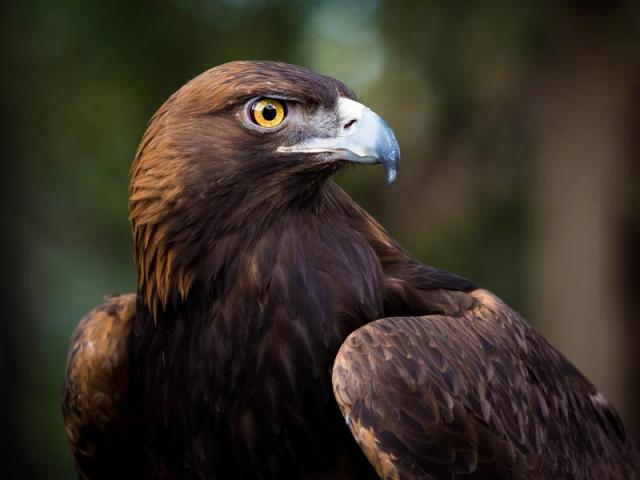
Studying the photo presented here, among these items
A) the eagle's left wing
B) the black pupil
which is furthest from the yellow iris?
the eagle's left wing

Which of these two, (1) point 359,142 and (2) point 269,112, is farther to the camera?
(2) point 269,112

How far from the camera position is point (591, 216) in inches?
389

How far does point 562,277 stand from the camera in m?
9.84

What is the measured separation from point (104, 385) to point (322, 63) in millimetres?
7317

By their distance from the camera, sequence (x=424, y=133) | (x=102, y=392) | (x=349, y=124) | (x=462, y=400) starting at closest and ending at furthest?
(x=462, y=400), (x=349, y=124), (x=102, y=392), (x=424, y=133)

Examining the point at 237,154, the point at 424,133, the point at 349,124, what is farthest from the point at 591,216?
the point at 237,154

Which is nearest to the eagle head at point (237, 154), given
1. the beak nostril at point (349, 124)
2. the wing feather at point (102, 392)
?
the beak nostril at point (349, 124)

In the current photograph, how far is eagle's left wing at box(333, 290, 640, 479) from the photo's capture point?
3.41 meters

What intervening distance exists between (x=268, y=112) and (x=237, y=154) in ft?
0.68

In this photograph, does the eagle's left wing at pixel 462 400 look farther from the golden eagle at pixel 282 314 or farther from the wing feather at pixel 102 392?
the wing feather at pixel 102 392

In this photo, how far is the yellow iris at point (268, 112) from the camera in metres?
3.73

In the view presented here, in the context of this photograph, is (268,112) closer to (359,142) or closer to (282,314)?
(359,142)

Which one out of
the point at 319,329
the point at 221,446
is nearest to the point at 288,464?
the point at 221,446

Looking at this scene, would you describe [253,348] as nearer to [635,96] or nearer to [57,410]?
[635,96]
